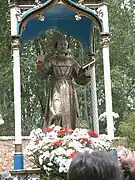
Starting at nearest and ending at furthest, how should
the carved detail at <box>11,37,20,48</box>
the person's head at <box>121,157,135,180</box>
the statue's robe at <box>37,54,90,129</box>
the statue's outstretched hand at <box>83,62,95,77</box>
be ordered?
the person's head at <box>121,157,135,180</box>, the carved detail at <box>11,37,20,48</box>, the statue's robe at <box>37,54,90,129</box>, the statue's outstretched hand at <box>83,62,95,77</box>

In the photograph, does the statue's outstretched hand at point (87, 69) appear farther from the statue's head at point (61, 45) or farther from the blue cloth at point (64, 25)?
the blue cloth at point (64, 25)

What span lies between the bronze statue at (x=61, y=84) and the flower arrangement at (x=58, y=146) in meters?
1.41

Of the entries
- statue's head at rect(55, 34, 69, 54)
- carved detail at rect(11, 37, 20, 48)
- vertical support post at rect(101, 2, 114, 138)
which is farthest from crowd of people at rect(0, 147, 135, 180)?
statue's head at rect(55, 34, 69, 54)

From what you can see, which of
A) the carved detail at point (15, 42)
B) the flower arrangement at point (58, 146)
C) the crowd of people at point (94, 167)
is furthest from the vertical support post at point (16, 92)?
the crowd of people at point (94, 167)

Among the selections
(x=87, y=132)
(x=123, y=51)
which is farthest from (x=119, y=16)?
(x=87, y=132)

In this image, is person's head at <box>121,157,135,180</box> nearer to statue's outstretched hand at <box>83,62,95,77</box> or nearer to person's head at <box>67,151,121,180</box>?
person's head at <box>67,151,121,180</box>

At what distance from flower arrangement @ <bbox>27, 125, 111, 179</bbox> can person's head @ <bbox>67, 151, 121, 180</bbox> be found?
17.0 feet

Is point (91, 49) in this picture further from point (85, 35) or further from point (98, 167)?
point (98, 167)

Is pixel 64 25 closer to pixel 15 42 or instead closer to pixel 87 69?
pixel 87 69

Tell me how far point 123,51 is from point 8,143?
21.4 ft

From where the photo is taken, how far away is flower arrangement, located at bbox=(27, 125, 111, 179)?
7.82 m

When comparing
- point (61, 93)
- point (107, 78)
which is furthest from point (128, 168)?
point (61, 93)

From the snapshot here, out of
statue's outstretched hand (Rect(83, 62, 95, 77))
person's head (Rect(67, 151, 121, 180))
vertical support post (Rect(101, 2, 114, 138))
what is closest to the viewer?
person's head (Rect(67, 151, 121, 180))

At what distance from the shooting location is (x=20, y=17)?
10.1 meters
